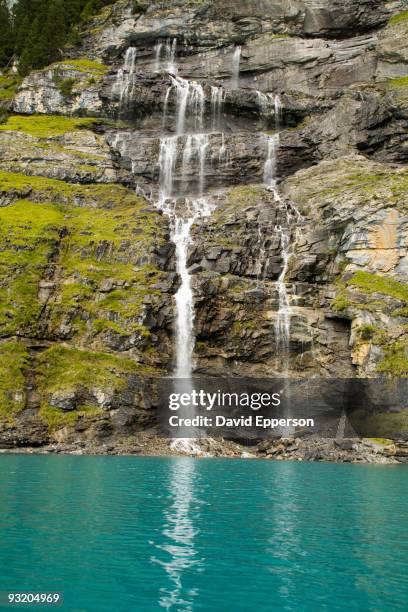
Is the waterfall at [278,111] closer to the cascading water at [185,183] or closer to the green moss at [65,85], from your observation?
the cascading water at [185,183]

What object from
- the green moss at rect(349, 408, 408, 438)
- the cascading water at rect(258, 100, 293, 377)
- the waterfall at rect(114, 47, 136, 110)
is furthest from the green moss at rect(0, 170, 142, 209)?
the green moss at rect(349, 408, 408, 438)

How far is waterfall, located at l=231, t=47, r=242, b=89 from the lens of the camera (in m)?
93.4

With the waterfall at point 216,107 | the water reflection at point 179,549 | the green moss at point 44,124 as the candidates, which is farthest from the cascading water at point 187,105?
the water reflection at point 179,549

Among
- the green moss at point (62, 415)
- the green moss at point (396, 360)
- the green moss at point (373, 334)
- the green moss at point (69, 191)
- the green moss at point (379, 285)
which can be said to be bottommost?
the green moss at point (62, 415)

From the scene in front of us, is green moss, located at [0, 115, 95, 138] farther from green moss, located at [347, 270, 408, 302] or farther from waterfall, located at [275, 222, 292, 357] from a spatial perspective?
green moss, located at [347, 270, 408, 302]

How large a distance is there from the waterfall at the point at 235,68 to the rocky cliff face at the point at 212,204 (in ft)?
0.66

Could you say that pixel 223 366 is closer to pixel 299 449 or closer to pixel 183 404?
pixel 183 404

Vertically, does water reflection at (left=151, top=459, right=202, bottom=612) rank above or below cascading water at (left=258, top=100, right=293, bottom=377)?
below

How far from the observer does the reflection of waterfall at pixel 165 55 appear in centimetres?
9712

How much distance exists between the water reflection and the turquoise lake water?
1.4 inches

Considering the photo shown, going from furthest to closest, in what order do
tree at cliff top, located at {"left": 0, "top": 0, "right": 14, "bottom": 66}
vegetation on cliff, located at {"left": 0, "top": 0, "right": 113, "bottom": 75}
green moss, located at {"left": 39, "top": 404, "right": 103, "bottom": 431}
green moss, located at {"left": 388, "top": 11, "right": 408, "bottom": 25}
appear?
tree at cliff top, located at {"left": 0, "top": 0, "right": 14, "bottom": 66} < vegetation on cliff, located at {"left": 0, "top": 0, "right": 113, "bottom": 75} < green moss, located at {"left": 388, "top": 11, "right": 408, "bottom": 25} < green moss, located at {"left": 39, "top": 404, "right": 103, "bottom": 431}

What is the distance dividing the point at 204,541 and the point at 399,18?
9252 centimetres

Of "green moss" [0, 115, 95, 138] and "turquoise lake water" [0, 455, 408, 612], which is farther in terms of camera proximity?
"green moss" [0, 115, 95, 138]

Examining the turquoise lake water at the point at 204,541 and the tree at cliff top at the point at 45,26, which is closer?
the turquoise lake water at the point at 204,541
